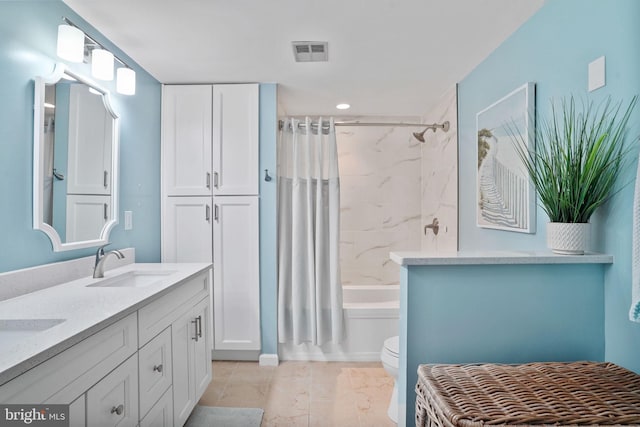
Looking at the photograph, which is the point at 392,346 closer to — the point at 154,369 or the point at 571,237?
the point at 571,237

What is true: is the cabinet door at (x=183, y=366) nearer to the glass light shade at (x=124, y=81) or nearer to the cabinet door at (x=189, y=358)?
the cabinet door at (x=189, y=358)

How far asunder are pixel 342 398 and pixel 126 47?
2.72 metres

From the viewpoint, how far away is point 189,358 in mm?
1944

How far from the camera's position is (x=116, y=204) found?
2.21 metres

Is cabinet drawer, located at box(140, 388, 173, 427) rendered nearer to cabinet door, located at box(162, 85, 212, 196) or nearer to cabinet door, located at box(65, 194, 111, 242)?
cabinet door, located at box(65, 194, 111, 242)

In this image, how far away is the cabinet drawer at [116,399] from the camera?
3.71 ft

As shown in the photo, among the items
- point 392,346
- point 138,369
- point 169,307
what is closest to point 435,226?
point 392,346

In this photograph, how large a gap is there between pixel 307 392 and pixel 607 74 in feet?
7.86

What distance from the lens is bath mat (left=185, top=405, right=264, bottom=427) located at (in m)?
2.01

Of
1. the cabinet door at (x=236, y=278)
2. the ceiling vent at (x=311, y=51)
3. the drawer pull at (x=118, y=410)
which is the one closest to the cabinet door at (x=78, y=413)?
the drawer pull at (x=118, y=410)

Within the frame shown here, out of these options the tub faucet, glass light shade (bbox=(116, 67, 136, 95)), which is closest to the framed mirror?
glass light shade (bbox=(116, 67, 136, 95))

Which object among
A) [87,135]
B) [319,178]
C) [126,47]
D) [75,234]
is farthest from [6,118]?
[319,178]

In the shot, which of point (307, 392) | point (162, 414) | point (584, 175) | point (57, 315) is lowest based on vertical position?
point (307, 392)

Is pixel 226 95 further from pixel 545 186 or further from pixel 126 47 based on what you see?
pixel 545 186
